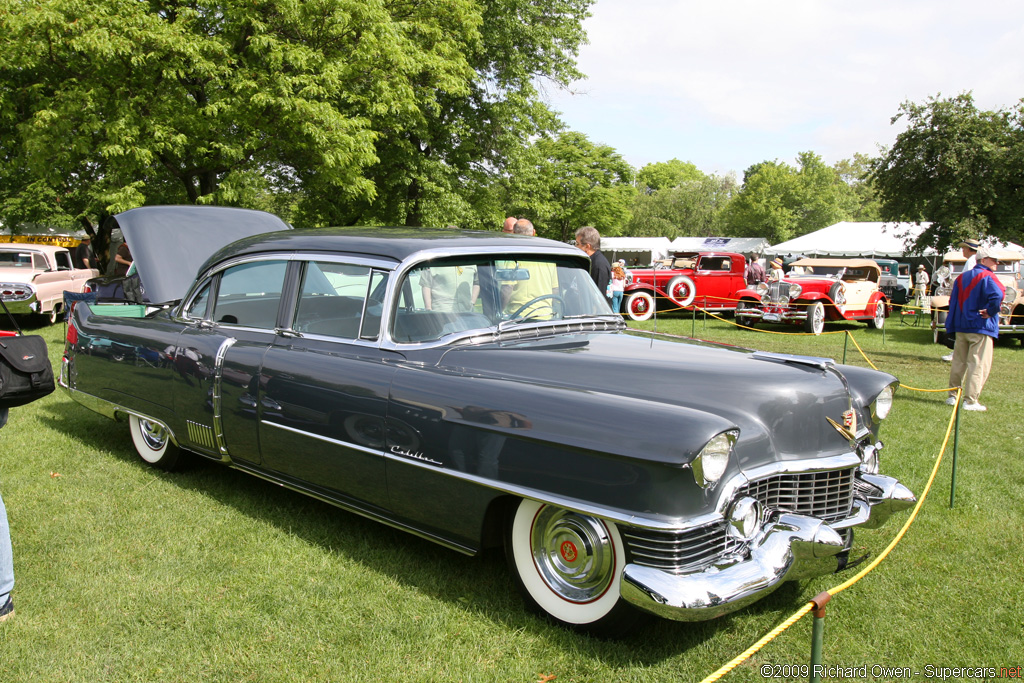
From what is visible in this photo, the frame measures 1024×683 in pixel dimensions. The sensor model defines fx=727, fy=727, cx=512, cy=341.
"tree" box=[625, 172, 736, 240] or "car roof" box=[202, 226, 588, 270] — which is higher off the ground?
"tree" box=[625, 172, 736, 240]

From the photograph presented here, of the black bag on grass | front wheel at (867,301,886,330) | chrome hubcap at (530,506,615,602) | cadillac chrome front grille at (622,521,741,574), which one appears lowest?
front wheel at (867,301,886,330)

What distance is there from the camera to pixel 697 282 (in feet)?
66.5

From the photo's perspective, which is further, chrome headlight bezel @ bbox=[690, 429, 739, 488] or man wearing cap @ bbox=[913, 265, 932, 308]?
man wearing cap @ bbox=[913, 265, 932, 308]

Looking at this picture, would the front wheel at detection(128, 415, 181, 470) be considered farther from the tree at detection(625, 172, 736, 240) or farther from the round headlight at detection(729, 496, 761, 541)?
the tree at detection(625, 172, 736, 240)

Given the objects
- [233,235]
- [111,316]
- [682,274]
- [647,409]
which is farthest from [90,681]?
[682,274]

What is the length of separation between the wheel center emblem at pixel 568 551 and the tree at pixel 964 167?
2698cm

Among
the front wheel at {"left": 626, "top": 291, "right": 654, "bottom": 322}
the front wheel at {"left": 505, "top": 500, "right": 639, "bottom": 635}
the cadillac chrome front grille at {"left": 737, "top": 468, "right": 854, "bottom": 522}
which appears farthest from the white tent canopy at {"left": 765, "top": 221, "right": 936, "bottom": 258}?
the front wheel at {"left": 505, "top": 500, "right": 639, "bottom": 635}

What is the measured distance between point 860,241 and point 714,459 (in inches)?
1318

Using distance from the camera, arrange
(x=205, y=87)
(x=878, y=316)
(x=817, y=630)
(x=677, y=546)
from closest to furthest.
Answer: (x=817, y=630)
(x=677, y=546)
(x=205, y=87)
(x=878, y=316)

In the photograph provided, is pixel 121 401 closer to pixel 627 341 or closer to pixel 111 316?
pixel 111 316

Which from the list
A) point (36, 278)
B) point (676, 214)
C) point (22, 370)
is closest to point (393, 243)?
point (22, 370)

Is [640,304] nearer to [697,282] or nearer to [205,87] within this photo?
[697,282]

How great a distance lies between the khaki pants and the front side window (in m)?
7.03

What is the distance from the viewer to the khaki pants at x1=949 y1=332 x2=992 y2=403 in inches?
305
